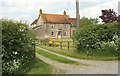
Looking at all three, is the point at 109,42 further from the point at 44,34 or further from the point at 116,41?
the point at 44,34

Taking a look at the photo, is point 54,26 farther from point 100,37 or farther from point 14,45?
point 14,45

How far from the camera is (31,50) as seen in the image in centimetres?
1377

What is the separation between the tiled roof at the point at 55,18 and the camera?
69.3 meters

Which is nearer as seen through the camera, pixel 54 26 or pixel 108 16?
pixel 108 16

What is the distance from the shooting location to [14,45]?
11.2 metres

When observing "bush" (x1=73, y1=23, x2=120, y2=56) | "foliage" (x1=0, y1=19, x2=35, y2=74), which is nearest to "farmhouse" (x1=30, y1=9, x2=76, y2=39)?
"bush" (x1=73, y1=23, x2=120, y2=56)

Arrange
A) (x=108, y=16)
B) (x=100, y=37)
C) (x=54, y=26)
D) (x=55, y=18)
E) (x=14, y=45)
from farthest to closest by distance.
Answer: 1. (x=55, y=18)
2. (x=54, y=26)
3. (x=108, y=16)
4. (x=100, y=37)
5. (x=14, y=45)

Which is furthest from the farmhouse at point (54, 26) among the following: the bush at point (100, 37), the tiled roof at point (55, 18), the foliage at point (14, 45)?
the foliage at point (14, 45)

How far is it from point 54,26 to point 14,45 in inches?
2281

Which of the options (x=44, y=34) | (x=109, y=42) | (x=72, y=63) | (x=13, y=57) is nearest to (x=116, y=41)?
(x=109, y=42)

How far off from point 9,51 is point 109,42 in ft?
33.0

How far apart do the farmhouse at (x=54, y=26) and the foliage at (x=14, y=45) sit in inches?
2135

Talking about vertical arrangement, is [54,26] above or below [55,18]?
below

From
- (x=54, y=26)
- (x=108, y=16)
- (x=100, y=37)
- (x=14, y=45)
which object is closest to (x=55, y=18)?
(x=54, y=26)
